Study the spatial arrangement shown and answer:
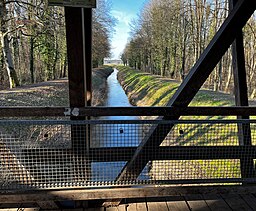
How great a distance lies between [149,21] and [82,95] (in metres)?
21.5

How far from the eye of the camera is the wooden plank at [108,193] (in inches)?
81.3

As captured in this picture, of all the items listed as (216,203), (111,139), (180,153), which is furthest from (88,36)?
(216,203)

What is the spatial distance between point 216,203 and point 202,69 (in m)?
1.24

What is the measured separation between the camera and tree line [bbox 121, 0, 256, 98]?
→ 12.9 m

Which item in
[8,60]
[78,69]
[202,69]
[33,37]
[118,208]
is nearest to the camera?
[78,69]

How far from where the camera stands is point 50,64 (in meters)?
18.4

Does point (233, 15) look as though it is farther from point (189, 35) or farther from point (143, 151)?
point (189, 35)

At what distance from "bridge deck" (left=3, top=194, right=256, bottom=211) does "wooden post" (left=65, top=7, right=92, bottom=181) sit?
0.47 metres

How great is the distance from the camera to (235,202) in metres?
2.32

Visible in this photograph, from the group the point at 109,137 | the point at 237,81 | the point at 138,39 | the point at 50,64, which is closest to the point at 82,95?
the point at 109,137

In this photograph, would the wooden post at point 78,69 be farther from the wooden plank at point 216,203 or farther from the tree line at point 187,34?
the tree line at point 187,34

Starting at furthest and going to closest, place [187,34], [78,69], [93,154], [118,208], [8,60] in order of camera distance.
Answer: [187,34] < [8,60] < [93,154] < [118,208] < [78,69]

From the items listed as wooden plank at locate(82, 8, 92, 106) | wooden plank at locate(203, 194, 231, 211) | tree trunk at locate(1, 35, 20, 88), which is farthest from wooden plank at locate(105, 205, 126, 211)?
tree trunk at locate(1, 35, 20, 88)

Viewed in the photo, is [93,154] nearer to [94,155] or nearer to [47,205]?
[94,155]
